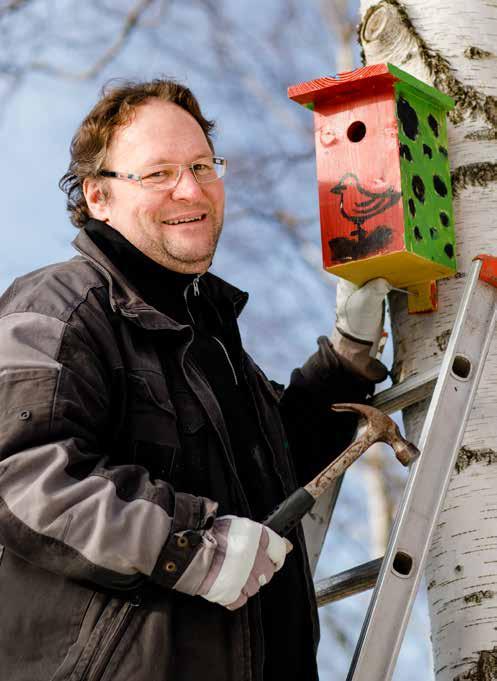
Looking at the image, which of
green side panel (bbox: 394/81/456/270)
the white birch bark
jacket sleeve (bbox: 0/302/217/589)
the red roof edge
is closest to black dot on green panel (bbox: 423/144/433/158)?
green side panel (bbox: 394/81/456/270)

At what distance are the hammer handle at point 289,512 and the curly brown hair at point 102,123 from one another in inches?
45.1

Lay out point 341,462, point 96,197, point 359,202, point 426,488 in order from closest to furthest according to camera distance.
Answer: point 341,462, point 426,488, point 96,197, point 359,202

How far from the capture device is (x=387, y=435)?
9.32 ft

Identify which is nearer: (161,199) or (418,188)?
(161,199)

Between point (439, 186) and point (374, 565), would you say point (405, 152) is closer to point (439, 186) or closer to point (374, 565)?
point (439, 186)

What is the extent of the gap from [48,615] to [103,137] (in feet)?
4.73

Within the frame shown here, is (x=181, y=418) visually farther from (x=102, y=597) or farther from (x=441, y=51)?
(x=441, y=51)

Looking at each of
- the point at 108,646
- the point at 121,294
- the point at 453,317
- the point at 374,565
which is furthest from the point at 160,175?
the point at 108,646

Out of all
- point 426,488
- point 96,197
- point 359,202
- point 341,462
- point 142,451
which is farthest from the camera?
point 359,202

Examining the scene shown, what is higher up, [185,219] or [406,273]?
[185,219]

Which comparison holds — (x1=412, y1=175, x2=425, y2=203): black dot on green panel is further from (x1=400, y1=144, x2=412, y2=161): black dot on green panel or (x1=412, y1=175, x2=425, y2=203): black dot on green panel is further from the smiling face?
the smiling face

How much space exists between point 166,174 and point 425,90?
0.84 metres

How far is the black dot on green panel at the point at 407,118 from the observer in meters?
3.19

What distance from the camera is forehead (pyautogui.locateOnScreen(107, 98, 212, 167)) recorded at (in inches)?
118
